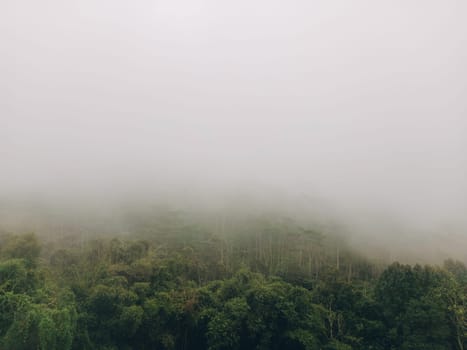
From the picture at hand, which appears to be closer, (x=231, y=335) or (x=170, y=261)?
(x=231, y=335)

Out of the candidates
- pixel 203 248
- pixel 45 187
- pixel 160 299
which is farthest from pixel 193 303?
pixel 45 187

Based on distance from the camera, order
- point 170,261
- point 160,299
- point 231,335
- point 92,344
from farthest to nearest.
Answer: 1. point 170,261
2. point 160,299
3. point 231,335
4. point 92,344

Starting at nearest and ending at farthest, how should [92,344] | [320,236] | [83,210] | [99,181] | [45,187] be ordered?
[92,344] → [320,236] → [83,210] → [45,187] → [99,181]

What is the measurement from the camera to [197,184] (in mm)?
179875

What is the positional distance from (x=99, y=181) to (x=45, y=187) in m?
28.8

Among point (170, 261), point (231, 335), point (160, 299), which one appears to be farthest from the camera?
point (170, 261)

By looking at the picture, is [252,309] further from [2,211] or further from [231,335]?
[2,211]

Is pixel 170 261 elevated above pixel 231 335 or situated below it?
above

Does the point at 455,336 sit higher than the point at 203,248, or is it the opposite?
the point at 455,336

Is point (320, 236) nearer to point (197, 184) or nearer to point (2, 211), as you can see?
point (197, 184)

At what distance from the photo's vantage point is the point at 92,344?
33.4 metres

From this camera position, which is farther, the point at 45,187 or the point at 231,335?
the point at 45,187

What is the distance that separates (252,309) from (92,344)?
1774cm

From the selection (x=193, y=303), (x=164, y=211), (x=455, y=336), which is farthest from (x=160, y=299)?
(x=164, y=211)
